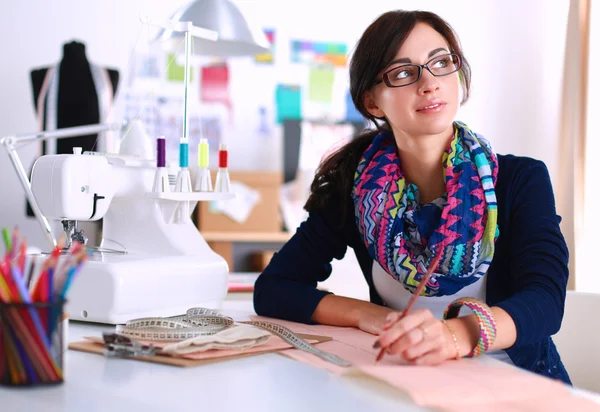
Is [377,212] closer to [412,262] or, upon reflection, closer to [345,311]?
[412,262]

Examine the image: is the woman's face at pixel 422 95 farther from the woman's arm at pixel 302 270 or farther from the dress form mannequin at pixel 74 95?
the dress form mannequin at pixel 74 95

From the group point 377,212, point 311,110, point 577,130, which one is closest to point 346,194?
point 377,212

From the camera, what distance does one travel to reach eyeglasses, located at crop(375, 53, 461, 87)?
59.7 inches

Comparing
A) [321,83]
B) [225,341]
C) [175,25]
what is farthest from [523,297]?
[321,83]

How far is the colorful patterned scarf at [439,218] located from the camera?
56.5 inches

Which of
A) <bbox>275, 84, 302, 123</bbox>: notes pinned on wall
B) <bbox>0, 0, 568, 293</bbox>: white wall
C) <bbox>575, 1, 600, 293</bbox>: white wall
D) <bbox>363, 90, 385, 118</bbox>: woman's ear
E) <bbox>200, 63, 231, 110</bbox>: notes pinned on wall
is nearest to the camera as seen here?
<bbox>363, 90, 385, 118</bbox>: woman's ear

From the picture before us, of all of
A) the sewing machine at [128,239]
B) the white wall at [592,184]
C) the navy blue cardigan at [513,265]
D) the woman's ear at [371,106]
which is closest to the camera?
the navy blue cardigan at [513,265]

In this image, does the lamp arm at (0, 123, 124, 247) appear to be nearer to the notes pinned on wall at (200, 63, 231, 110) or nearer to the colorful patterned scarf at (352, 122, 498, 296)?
the colorful patterned scarf at (352, 122, 498, 296)

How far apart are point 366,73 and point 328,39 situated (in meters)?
3.21

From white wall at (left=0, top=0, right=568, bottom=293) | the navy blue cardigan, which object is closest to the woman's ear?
the navy blue cardigan

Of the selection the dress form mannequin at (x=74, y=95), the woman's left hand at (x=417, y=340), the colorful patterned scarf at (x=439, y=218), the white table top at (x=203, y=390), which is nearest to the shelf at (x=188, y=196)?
the colorful patterned scarf at (x=439, y=218)

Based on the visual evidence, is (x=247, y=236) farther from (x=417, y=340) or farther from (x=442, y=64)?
(x=417, y=340)

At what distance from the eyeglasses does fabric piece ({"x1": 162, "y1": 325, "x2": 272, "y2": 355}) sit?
615 mm

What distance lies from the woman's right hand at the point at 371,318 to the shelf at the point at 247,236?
2.62 m
